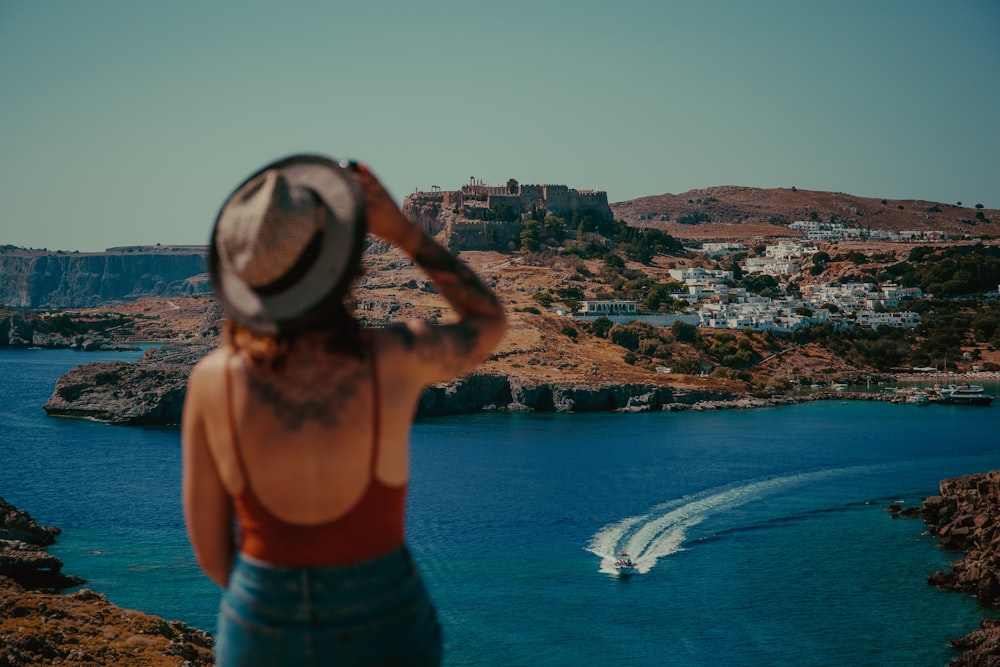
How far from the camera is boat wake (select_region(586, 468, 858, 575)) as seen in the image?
24.6m

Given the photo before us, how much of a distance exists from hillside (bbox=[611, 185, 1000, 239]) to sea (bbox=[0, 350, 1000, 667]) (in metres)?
88.2

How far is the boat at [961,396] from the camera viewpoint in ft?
170

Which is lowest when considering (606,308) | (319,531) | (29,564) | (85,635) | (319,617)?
(29,564)

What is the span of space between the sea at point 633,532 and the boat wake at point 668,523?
80 millimetres

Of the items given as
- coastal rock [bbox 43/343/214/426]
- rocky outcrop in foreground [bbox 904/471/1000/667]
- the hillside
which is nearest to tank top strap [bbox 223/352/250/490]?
rocky outcrop in foreground [bbox 904/471/1000/667]

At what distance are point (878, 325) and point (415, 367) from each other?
69.8 meters

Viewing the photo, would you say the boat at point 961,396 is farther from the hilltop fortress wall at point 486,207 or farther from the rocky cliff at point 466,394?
the hilltop fortress wall at point 486,207

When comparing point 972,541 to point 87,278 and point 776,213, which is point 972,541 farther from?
point 87,278

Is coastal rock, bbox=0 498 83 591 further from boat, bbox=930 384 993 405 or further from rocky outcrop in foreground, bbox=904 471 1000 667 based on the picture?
boat, bbox=930 384 993 405

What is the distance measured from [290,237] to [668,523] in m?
26.4

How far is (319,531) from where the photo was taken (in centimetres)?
181

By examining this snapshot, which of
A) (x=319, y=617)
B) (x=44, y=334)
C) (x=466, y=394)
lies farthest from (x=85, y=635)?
(x=44, y=334)

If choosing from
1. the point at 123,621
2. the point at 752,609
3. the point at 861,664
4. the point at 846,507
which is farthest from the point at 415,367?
the point at 846,507

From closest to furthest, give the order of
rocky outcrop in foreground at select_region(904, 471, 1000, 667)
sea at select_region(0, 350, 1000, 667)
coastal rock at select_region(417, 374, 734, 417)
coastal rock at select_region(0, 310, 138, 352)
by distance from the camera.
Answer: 1. rocky outcrop in foreground at select_region(904, 471, 1000, 667)
2. sea at select_region(0, 350, 1000, 667)
3. coastal rock at select_region(417, 374, 734, 417)
4. coastal rock at select_region(0, 310, 138, 352)
